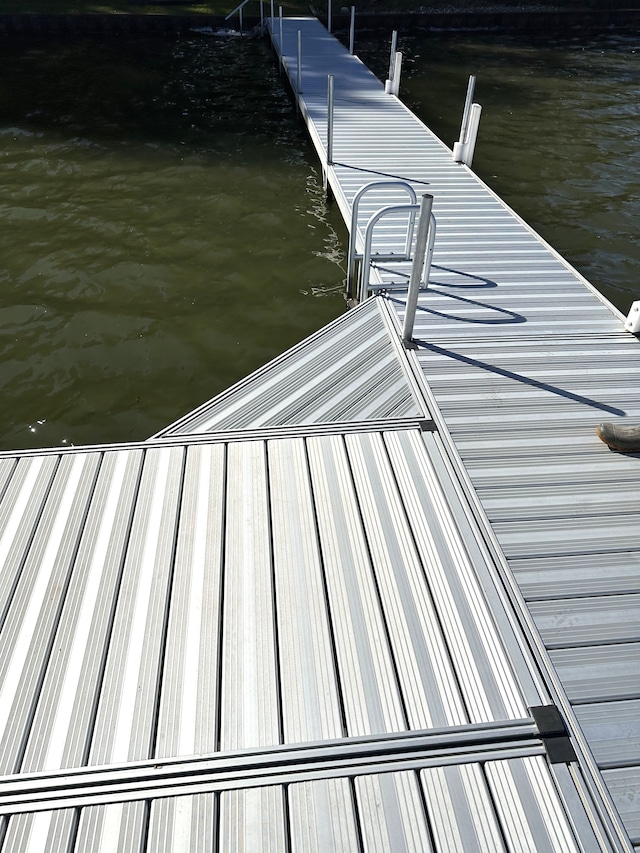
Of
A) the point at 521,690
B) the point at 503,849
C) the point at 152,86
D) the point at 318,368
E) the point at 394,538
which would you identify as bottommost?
the point at 503,849

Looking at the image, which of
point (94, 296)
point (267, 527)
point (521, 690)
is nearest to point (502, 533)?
point (521, 690)

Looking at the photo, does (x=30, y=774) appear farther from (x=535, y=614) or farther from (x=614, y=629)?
(x=614, y=629)

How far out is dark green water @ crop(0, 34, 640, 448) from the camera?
6.00 m

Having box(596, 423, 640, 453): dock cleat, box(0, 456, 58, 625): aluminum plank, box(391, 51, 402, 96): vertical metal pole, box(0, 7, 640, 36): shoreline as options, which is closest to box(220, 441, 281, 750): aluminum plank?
box(0, 456, 58, 625): aluminum plank

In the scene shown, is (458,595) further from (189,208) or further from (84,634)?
(189,208)

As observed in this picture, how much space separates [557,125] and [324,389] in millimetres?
10751

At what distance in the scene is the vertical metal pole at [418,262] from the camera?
3915mm

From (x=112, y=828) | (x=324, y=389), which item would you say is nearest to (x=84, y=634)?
(x=112, y=828)

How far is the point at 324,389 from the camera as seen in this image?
424 cm

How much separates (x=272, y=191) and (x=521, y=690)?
833 cm

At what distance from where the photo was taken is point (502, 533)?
322cm

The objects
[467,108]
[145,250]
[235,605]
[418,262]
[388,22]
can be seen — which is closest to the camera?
[235,605]

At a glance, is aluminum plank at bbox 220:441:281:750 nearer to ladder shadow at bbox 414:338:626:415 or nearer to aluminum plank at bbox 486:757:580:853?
aluminum plank at bbox 486:757:580:853

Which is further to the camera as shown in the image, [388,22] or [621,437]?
[388,22]
